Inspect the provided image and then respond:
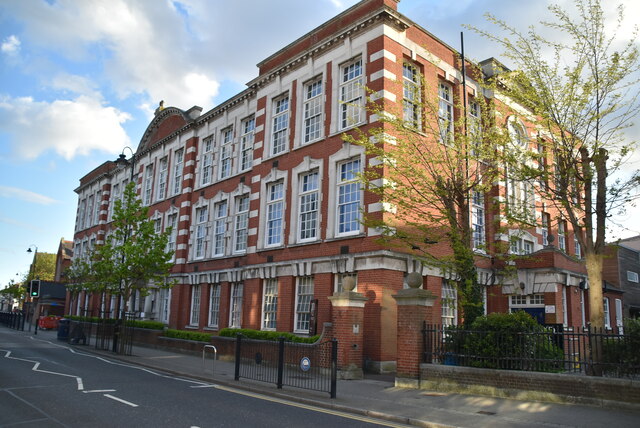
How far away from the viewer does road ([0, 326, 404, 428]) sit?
8773 millimetres

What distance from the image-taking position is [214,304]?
27.8 meters

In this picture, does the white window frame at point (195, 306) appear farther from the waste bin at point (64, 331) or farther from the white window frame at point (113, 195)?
the white window frame at point (113, 195)

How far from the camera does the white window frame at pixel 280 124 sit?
2403 cm

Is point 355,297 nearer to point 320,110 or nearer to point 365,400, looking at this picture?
point 365,400

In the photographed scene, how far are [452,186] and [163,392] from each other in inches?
385

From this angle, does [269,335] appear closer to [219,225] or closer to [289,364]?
[289,364]

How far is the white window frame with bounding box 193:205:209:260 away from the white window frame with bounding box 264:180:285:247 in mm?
7141

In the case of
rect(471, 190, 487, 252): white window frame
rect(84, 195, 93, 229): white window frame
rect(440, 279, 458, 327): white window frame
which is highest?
rect(84, 195, 93, 229): white window frame

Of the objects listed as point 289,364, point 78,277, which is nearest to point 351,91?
point 289,364

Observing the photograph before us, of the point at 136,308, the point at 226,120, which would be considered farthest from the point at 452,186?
the point at 136,308

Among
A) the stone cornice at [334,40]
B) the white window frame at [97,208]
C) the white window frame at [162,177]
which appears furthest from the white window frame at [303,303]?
the white window frame at [97,208]

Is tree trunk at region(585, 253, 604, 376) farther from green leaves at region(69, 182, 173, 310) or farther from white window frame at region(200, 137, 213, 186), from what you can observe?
white window frame at region(200, 137, 213, 186)

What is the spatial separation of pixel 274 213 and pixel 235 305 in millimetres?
5745

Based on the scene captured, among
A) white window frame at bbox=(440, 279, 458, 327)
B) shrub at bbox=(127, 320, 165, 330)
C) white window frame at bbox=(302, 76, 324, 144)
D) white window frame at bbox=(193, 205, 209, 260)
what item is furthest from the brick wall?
white window frame at bbox=(193, 205, 209, 260)
